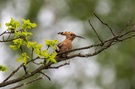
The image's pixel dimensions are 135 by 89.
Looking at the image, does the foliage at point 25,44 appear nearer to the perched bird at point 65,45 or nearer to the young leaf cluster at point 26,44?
the young leaf cluster at point 26,44

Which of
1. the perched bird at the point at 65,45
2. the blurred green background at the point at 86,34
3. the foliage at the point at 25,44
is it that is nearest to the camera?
the foliage at the point at 25,44

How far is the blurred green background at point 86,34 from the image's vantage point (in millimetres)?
14938

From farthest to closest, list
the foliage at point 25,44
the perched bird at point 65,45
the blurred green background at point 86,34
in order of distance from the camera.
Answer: the blurred green background at point 86,34 → the perched bird at point 65,45 → the foliage at point 25,44

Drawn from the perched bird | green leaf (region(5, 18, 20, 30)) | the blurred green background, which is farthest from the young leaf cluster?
the blurred green background

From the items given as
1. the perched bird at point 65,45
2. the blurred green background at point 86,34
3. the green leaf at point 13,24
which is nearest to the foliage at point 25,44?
the green leaf at point 13,24

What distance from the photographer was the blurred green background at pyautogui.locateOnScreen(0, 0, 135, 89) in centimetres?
1494

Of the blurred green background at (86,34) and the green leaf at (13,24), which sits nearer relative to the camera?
the green leaf at (13,24)

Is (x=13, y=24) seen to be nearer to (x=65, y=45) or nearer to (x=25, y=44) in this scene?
(x=25, y=44)

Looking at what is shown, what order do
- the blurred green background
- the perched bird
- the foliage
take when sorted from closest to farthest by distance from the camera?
the foliage < the perched bird < the blurred green background

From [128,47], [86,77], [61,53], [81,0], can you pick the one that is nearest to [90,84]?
[86,77]

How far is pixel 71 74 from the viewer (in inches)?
622

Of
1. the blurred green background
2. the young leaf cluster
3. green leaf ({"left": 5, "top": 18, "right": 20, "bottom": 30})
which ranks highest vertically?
the blurred green background

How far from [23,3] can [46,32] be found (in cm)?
147

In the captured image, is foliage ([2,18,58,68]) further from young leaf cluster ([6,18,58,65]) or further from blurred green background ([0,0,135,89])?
blurred green background ([0,0,135,89])
